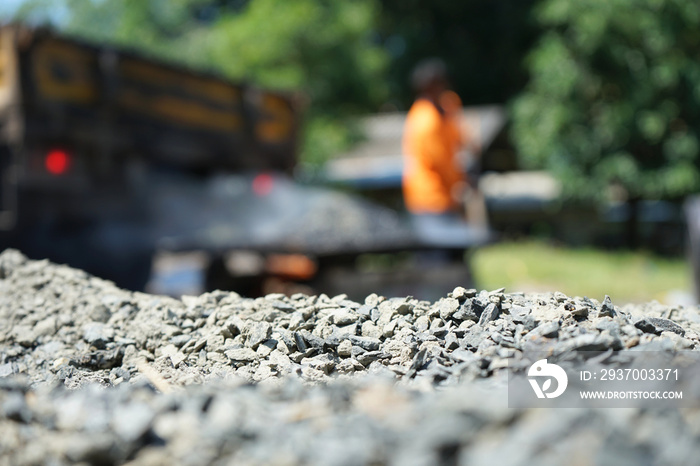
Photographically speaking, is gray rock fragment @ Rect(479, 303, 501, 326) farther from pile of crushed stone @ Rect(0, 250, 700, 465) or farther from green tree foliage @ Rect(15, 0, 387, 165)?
green tree foliage @ Rect(15, 0, 387, 165)

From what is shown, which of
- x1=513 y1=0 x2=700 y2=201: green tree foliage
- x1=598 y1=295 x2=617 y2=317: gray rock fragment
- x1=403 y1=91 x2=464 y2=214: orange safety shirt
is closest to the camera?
x1=598 y1=295 x2=617 y2=317: gray rock fragment

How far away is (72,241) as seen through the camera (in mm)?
5438

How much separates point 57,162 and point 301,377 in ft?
11.1

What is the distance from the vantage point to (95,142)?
5.20 metres

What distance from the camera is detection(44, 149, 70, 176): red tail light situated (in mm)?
4938

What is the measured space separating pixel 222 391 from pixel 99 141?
3803mm

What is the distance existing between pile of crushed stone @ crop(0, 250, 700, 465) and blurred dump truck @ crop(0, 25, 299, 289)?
1.56m

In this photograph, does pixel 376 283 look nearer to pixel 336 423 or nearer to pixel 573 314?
pixel 573 314

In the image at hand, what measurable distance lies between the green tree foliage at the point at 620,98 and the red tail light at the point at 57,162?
→ 10.4 metres

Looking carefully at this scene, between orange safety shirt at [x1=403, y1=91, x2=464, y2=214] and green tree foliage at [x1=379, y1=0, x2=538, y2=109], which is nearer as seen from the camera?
orange safety shirt at [x1=403, y1=91, x2=464, y2=214]

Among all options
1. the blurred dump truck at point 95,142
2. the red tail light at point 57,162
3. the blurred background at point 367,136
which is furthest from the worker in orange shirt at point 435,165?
the red tail light at point 57,162

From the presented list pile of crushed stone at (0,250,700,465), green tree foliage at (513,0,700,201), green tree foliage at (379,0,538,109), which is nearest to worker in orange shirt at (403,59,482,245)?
pile of crushed stone at (0,250,700,465)

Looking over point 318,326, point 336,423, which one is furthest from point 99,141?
point 336,423

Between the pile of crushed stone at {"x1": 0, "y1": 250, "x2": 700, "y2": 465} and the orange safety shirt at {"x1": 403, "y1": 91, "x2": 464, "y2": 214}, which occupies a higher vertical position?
the orange safety shirt at {"x1": 403, "y1": 91, "x2": 464, "y2": 214}
